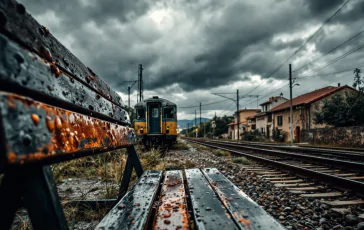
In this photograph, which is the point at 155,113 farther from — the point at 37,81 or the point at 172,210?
the point at 37,81

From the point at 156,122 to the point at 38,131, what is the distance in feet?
34.6

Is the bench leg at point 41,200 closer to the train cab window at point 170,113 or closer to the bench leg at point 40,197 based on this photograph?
the bench leg at point 40,197

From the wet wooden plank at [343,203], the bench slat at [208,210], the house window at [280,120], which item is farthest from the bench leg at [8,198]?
the house window at [280,120]

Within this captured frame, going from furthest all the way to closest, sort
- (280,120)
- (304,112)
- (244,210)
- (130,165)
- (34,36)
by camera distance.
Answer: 1. (280,120)
2. (304,112)
3. (130,165)
4. (244,210)
5. (34,36)

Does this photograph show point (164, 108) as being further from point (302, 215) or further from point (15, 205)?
point (15, 205)

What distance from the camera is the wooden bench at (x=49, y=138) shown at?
1.94 ft

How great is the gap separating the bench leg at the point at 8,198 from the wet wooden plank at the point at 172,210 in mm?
553

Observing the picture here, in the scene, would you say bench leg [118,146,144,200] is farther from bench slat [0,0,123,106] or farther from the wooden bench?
bench slat [0,0,123,106]

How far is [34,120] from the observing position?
25.2 inches

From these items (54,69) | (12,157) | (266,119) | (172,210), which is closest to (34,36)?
(54,69)

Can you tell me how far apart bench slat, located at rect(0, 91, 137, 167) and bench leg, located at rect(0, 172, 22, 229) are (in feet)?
0.52

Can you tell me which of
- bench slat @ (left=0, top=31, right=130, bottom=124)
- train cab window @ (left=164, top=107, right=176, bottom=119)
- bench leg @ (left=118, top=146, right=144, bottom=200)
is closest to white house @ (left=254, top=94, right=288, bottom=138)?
train cab window @ (left=164, top=107, right=176, bottom=119)

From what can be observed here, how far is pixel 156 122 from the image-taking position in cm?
1114

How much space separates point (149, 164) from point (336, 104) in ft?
72.4
